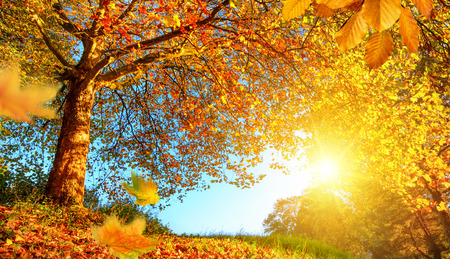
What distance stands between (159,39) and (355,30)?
767cm

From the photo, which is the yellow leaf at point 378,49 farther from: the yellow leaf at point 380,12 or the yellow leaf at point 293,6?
the yellow leaf at point 293,6

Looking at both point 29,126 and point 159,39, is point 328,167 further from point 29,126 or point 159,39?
point 29,126

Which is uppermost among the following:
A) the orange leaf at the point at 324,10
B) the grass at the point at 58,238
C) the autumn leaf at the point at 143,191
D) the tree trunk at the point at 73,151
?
the tree trunk at the point at 73,151

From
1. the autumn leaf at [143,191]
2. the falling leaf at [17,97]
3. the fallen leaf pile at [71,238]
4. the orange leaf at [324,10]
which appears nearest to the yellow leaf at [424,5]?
the orange leaf at [324,10]

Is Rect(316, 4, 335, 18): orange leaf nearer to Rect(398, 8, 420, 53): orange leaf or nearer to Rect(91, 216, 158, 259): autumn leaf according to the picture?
Rect(398, 8, 420, 53): orange leaf

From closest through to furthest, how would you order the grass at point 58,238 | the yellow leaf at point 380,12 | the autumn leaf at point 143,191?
the yellow leaf at point 380,12 < the autumn leaf at point 143,191 < the grass at point 58,238

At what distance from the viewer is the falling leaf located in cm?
337

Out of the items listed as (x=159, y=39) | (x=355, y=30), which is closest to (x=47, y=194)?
(x=159, y=39)

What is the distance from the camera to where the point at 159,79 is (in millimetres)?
12336

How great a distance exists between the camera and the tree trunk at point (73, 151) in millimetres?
6930

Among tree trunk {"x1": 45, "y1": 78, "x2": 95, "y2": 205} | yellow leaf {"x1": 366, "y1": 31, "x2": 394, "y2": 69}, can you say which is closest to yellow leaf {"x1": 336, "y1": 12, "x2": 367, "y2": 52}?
yellow leaf {"x1": 366, "y1": 31, "x2": 394, "y2": 69}

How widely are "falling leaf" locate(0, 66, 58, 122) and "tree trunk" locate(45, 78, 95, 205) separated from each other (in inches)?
43.3

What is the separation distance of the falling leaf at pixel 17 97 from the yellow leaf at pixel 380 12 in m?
3.87

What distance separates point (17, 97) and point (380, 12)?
4.85m
